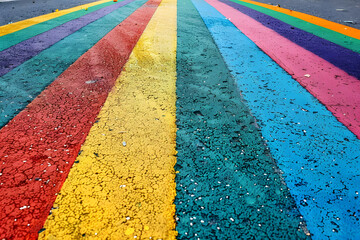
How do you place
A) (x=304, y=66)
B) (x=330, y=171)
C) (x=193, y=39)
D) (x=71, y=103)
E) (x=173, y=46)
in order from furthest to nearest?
(x=193, y=39) < (x=173, y=46) < (x=304, y=66) < (x=71, y=103) < (x=330, y=171)

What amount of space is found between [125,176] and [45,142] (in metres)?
0.79

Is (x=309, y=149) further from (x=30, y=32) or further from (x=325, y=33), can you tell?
(x=30, y=32)

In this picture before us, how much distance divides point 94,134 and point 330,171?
186 cm

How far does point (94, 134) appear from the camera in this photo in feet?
6.85

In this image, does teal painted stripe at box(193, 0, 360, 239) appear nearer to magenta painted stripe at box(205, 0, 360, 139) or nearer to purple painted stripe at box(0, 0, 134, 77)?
magenta painted stripe at box(205, 0, 360, 139)

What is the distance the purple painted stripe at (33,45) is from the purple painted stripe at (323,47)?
4754mm

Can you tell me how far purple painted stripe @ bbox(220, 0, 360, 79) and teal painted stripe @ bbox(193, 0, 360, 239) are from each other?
1.06 metres

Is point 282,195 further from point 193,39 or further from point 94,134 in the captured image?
point 193,39

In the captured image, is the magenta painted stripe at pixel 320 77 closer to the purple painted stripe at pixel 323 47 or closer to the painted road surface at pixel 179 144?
the painted road surface at pixel 179 144

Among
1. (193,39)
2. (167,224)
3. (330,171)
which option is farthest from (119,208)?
(193,39)

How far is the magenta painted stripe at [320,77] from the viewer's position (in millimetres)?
2491

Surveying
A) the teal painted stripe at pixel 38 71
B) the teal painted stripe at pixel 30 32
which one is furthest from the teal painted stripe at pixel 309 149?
the teal painted stripe at pixel 30 32

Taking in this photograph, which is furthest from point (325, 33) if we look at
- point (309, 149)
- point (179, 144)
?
point (179, 144)

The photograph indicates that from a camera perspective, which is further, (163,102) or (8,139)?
(163,102)
